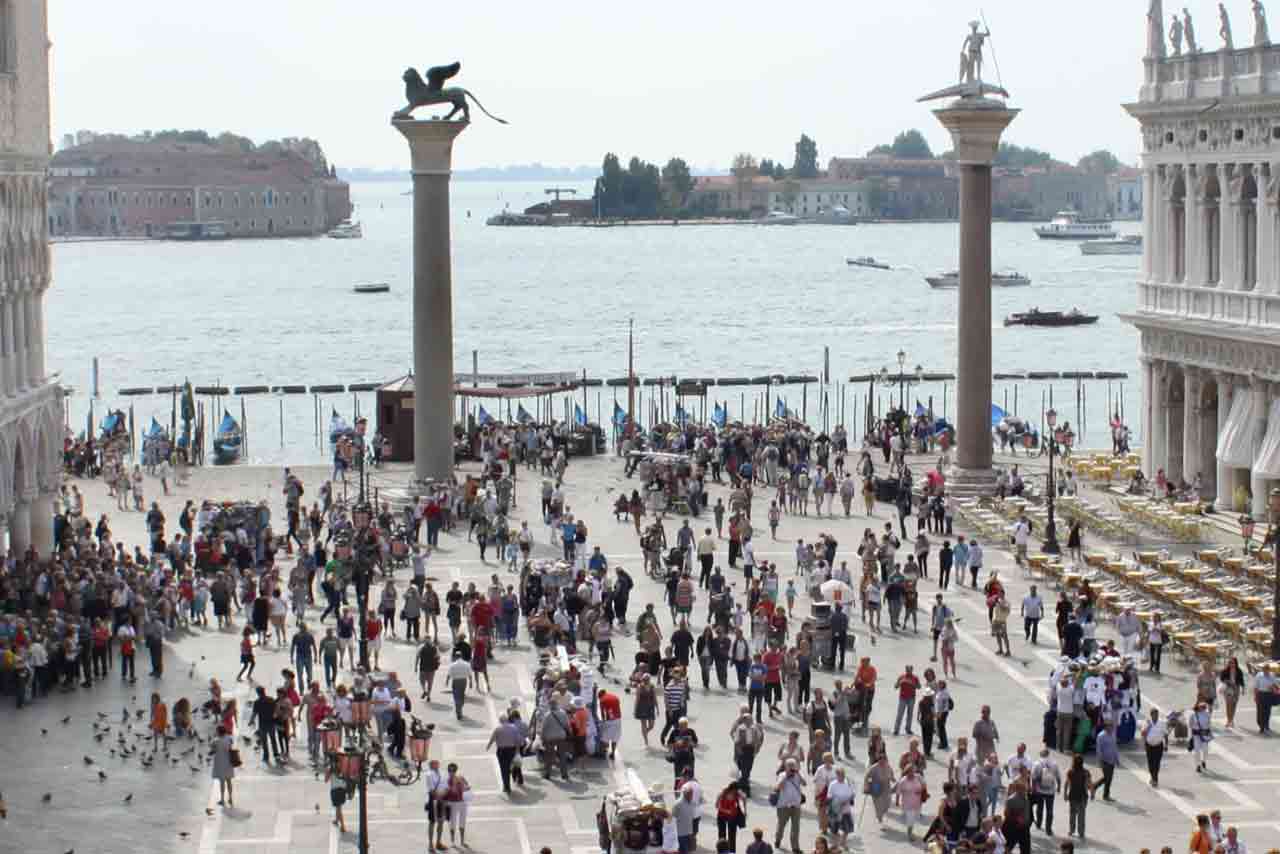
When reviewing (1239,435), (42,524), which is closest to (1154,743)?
(1239,435)

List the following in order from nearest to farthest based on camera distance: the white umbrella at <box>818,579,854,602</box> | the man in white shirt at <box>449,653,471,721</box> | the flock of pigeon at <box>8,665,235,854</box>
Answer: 1. the flock of pigeon at <box>8,665,235,854</box>
2. the man in white shirt at <box>449,653,471,721</box>
3. the white umbrella at <box>818,579,854,602</box>

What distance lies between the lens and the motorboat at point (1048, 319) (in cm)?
14575

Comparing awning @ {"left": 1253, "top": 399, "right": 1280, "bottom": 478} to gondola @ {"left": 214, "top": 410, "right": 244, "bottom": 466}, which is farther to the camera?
gondola @ {"left": 214, "top": 410, "right": 244, "bottom": 466}

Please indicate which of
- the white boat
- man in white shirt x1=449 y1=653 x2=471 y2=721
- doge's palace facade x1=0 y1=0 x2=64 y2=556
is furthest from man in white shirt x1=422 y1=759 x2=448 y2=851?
the white boat

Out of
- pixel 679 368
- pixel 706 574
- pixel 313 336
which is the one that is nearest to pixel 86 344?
pixel 313 336

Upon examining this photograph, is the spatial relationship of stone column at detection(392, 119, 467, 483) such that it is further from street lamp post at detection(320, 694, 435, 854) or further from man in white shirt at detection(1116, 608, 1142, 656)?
street lamp post at detection(320, 694, 435, 854)

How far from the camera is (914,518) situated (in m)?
49.1

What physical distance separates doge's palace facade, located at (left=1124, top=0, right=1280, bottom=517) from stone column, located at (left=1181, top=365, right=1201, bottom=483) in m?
0.04

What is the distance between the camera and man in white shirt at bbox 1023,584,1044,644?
3556cm

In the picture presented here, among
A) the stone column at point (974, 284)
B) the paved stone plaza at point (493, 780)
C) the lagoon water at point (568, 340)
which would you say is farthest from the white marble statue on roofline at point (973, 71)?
the lagoon water at point (568, 340)

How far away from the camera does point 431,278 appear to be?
48969 millimetres

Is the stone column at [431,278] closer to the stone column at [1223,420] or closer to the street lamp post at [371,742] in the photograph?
the stone column at [1223,420]

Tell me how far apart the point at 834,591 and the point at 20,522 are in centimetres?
1475

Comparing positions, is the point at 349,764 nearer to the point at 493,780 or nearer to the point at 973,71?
the point at 493,780
